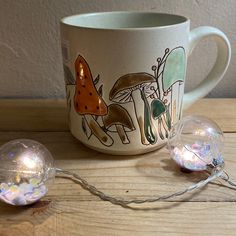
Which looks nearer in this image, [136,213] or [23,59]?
[136,213]

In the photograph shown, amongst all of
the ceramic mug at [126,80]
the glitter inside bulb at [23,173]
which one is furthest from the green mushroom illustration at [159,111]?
the glitter inside bulb at [23,173]

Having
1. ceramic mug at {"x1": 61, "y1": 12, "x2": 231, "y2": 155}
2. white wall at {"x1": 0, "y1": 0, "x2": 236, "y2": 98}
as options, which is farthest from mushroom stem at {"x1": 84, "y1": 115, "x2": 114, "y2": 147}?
white wall at {"x1": 0, "y1": 0, "x2": 236, "y2": 98}

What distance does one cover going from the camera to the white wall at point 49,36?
0.46 meters

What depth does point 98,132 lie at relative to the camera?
14.2 inches

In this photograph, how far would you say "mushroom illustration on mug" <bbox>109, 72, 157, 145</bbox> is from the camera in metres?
0.33

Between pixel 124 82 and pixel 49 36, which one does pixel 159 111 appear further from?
pixel 49 36

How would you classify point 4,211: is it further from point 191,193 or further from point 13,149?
point 191,193

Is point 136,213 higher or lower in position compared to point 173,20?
lower

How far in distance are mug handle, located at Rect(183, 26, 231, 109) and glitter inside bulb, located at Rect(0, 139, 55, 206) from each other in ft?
0.55

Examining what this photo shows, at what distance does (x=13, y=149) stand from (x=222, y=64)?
0.22 metres

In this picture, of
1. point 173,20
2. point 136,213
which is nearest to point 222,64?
point 173,20

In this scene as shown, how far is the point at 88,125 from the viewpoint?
0.36 meters

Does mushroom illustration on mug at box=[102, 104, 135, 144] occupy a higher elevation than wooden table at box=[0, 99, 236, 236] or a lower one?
higher

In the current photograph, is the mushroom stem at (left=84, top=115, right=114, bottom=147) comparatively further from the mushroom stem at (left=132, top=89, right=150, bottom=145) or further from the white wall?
the white wall
